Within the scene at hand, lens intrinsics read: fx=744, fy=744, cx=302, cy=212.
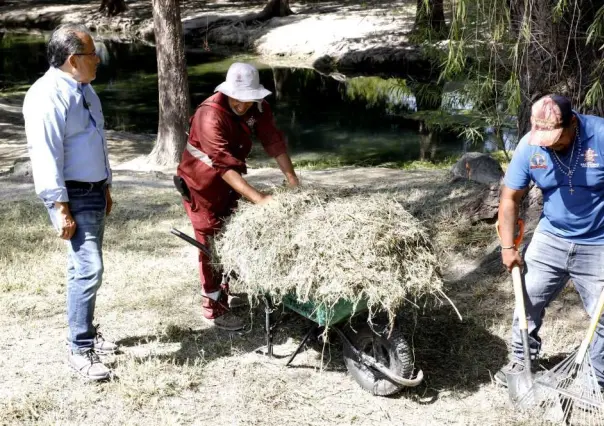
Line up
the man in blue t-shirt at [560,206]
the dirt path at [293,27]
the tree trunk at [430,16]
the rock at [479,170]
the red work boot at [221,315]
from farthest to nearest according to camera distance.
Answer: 1. the dirt path at [293,27]
2. the rock at [479,170]
3. the tree trunk at [430,16]
4. the red work boot at [221,315]
5. the man in blue t-shirt at [560,206]

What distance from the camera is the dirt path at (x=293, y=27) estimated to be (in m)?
21.6

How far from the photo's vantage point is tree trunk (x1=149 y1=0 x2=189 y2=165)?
1007 centimetres

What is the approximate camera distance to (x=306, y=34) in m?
23.5

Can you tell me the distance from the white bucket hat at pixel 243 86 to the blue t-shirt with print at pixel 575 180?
1.44 meters

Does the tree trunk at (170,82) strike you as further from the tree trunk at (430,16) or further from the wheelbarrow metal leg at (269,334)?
the wheelbarrow metal leg at (269,334)

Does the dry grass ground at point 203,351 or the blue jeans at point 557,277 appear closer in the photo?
the blue jeans at point 557,277

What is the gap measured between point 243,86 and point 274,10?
22410 mm

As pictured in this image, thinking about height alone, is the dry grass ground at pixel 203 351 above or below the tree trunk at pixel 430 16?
below

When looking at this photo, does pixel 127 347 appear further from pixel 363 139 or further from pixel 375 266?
pixel 363 139

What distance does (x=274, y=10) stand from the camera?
25641 millimetres

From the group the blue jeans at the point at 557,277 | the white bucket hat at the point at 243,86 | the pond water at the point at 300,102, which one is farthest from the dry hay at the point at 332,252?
the pond water at the point at 300,102

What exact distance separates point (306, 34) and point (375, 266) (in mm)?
20780

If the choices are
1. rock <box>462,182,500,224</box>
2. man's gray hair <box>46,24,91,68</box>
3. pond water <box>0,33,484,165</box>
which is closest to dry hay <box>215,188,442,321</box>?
man's gray hair <box>46,24,91,68</box>

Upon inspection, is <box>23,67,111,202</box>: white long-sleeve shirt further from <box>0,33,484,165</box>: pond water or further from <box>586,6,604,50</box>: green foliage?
<box>0,33,484,165</box>: pond water
